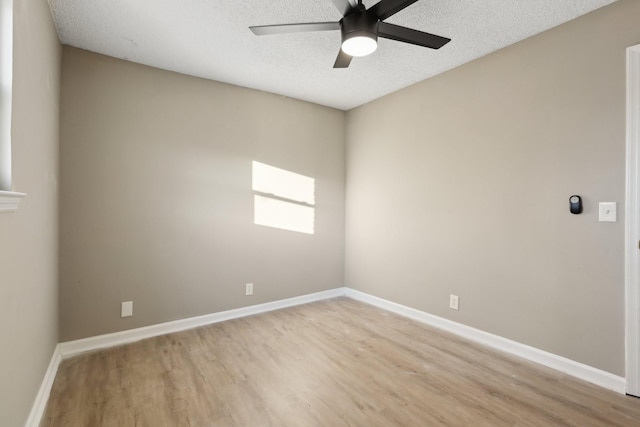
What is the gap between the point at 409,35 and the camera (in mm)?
1989

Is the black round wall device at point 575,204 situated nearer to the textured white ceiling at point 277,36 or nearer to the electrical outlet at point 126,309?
the textured white ceiling at point 277,36

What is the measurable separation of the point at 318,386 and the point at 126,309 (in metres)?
1.88

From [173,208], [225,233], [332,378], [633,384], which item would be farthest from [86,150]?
[633,384]

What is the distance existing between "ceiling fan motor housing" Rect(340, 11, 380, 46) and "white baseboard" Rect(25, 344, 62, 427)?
2.69 m

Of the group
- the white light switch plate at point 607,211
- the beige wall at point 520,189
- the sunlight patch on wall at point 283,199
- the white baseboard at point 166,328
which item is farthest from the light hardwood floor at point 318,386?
the sunlight patch on wall at point 283,199

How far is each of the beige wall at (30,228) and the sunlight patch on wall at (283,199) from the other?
1.80 m

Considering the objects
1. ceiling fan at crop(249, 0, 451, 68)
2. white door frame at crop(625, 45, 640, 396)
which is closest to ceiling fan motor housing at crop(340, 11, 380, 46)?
ceiling fan at crop(249, 0, 451, 68)

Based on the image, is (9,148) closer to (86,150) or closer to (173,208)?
(86,150)

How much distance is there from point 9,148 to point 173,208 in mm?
1787

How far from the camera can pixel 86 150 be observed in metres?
2.65

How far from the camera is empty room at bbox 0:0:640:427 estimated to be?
1.86 meters

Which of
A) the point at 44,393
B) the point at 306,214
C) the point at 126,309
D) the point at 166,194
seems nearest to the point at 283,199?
the point at 306,214

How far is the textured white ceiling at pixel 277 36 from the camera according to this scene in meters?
2.12

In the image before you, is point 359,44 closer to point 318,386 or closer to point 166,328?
point 318,386
